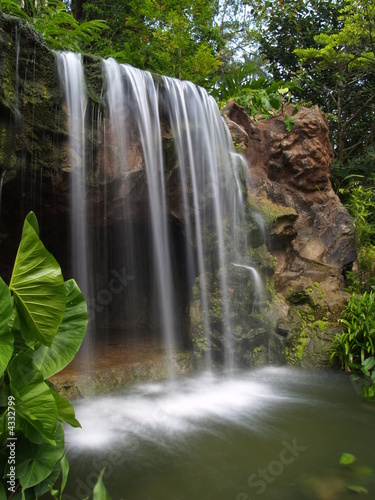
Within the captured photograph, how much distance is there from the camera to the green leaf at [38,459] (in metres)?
1.90

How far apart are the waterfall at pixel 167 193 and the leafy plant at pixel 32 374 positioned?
310cm

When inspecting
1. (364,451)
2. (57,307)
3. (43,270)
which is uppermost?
(43,270)

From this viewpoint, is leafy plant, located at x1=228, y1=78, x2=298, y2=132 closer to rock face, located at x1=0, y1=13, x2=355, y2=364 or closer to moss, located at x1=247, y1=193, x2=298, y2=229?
rock face, located at x1=0, y1=13, x2=355, y2=364

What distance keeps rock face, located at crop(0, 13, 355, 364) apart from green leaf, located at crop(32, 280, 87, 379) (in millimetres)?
2573

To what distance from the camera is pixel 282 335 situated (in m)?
5.79

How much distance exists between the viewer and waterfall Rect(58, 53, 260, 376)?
203 inches

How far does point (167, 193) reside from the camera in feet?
18.7

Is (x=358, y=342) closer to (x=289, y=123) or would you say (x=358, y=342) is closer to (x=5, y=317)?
(x=289, y=123)

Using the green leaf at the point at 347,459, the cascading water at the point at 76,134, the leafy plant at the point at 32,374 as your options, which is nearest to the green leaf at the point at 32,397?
the leafy plant at the point at 32,374

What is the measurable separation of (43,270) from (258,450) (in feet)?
7.21

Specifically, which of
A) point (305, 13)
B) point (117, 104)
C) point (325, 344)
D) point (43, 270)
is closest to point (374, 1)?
point (305, 13)

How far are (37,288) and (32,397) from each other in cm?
50

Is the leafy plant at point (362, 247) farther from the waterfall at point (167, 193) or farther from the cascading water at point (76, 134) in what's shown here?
the cascading water at point (76, 134)

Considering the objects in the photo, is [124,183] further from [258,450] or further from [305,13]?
[305,13]
